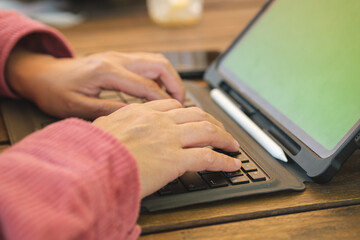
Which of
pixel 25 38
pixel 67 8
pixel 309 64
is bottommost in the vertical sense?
pixel 67 8

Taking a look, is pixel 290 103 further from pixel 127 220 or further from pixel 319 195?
pixel 127 220

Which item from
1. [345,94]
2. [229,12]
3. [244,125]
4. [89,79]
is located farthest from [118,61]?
[229,12]

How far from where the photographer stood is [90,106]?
698mm

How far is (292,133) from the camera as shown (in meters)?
0.61

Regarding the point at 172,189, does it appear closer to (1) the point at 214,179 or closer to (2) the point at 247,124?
(1) the point at 214,179

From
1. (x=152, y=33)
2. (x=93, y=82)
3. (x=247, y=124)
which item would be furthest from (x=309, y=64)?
(x=152, y=33)

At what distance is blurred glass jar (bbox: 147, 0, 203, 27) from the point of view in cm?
132

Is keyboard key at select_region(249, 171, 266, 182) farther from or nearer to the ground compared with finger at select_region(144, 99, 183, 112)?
nearer to the ground

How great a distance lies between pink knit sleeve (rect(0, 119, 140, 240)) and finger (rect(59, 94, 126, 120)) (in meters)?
0.19

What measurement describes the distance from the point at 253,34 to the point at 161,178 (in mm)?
426

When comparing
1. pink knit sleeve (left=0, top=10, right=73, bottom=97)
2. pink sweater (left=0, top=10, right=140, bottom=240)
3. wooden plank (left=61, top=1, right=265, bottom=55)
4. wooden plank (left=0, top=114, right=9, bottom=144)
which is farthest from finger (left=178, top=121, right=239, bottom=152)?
wooden plank (left=61, top=1, right=265, bottom=55)

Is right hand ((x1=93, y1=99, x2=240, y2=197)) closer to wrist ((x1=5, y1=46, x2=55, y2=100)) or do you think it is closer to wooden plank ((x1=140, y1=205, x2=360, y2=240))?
wooden plank ((x1=140, y1=205, x2=360, y2=240))

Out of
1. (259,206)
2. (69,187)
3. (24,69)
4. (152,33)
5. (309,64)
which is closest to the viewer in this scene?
(69,187)

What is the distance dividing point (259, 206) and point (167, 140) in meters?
0.13
